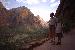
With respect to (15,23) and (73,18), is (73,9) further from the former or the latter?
(15,23)

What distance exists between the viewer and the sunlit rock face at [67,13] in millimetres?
14641

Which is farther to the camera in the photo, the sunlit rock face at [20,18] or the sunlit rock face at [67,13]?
the sunlit rock face at [20,18]

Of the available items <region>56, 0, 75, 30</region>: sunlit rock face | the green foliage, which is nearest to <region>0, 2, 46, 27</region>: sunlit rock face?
<region>56, 0, 75, 30</region>: sunlit rock face

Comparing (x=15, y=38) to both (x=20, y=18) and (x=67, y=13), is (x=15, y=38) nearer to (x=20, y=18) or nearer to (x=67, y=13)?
(x=67, y=13)

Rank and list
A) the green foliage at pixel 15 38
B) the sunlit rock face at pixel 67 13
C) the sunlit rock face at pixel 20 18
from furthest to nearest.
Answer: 1. the sunlit rock face at pixel 20 18
2. the sunlit rock face at pixel 67 13
3. the green foliage at pixel 15 38

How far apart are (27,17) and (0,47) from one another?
1313 centimetres

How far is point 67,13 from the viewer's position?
1678 cm

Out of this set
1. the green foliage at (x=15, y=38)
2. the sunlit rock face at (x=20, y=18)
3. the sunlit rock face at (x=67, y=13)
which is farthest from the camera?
the sunlit rock face at (x=20, y=18)

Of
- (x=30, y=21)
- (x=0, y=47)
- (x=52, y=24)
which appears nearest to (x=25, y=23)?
(x=30, y=21)

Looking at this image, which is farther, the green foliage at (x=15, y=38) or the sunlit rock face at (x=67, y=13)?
the sunlit rock face at (x=67, y=13)

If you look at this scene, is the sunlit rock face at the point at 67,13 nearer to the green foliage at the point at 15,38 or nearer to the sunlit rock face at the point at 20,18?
the green foliage at the point at 15,38

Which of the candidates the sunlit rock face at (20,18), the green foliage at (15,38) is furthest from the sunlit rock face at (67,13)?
the sunlit rock face at (20,18)

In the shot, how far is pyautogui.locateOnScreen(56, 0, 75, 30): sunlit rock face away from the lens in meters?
14.6

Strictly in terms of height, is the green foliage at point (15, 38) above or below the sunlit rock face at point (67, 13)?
below
